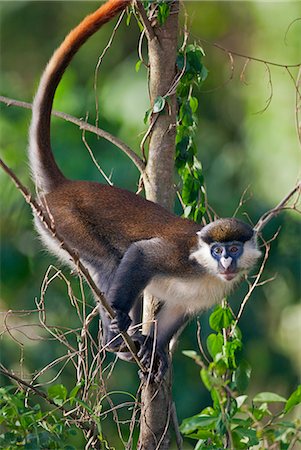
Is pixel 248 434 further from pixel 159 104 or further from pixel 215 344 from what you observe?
pixel 159 104

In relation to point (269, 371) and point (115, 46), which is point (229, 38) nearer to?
point (115, 46)

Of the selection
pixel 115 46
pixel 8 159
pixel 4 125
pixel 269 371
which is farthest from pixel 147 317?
pixel 115 46

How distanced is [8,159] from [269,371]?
407 cm

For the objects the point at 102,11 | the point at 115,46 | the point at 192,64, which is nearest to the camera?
the point at 102,11

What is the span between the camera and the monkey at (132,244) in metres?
4.83

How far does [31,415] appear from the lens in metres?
3.50

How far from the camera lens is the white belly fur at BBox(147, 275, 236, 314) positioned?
198 inches

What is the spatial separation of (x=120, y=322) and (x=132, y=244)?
0.49 meters

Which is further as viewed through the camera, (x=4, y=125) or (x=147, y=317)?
(x=4, y=125)

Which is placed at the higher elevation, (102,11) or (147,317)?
(102,11)

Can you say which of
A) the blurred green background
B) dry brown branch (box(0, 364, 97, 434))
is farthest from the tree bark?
the blurred green background

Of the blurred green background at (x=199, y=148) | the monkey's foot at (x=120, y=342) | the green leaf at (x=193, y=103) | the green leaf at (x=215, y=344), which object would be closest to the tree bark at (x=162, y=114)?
the monkey's foot at (x=120, y=342)

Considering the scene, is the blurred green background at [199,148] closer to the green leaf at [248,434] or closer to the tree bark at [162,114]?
the tree bark at [162,114]

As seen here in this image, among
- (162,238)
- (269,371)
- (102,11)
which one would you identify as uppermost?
(102,11)
